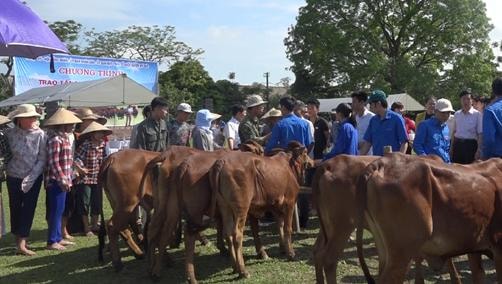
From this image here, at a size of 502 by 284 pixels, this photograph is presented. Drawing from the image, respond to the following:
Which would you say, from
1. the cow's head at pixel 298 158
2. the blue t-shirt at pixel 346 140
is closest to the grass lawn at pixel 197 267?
the cow's head at pixel 298 158

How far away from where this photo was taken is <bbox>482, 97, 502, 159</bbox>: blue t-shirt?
20.5ft

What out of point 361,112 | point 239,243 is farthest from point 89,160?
point 361,112

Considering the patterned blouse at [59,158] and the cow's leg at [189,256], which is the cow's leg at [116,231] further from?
the patterned blouse at [59,158]

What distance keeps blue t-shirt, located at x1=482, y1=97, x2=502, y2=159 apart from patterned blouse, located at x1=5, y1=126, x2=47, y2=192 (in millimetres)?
5989

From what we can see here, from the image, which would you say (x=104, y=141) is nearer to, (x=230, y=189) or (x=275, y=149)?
(x=275, y=149)

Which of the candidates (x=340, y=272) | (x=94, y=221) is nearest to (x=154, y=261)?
(x=340, y=272)

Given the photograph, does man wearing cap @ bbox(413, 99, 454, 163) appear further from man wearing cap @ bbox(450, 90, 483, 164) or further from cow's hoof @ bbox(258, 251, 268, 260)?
cow's hoof @ bbox(258, 251, 268, 260)

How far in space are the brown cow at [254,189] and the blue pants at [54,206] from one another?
10.1 ft

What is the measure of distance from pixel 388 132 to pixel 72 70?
46.3 feet

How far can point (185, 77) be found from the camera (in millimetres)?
52344

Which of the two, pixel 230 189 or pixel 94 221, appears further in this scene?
pixel 94 221

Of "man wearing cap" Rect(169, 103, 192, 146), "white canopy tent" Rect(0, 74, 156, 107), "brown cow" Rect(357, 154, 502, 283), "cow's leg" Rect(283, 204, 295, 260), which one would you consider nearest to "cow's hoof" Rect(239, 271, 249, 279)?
"cow's leg" Rect(283, 204, 295, 260)

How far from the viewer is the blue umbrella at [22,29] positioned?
5.03 meters

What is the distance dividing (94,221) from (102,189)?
2245 millimetres
